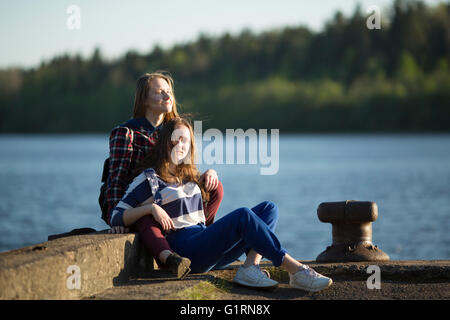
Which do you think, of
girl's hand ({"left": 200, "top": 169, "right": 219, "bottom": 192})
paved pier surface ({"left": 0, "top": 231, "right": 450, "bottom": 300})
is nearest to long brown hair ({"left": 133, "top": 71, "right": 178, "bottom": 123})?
girl's hand ({"left": 200, "top": 169, "right": 219, "bottom": 192})

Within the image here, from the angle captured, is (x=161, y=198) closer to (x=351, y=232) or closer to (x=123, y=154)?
(x=123, y=154)

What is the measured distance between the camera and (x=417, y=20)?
11812 centimetres

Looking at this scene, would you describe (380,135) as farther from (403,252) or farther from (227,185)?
(403,252)

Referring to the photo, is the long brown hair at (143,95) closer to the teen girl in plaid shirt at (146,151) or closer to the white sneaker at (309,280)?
the teen girl in plaid shirt at (146,151)

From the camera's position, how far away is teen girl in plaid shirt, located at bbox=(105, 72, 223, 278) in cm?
509

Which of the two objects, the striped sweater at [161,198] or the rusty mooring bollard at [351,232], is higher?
the striped sweater at [161,198]

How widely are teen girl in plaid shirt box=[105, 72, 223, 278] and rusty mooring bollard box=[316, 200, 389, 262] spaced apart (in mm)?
1346

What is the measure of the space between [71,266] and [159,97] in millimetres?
1848

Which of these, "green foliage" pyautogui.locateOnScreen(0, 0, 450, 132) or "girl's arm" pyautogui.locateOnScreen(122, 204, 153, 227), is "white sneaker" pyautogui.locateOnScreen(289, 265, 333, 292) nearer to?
"girl's arm" pyautogui.locateOnScreen(122, 204, 153, 227)

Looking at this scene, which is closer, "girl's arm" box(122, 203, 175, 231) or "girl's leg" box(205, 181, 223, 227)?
"girl's arm" box(122, 203, 175, 231)

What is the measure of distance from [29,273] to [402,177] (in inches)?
1702

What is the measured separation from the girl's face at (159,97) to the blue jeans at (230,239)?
1.06 meters

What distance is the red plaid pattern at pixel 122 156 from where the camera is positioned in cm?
537

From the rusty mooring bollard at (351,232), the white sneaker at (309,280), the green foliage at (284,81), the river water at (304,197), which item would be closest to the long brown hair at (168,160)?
Result: the white sneaker at (309,280)
